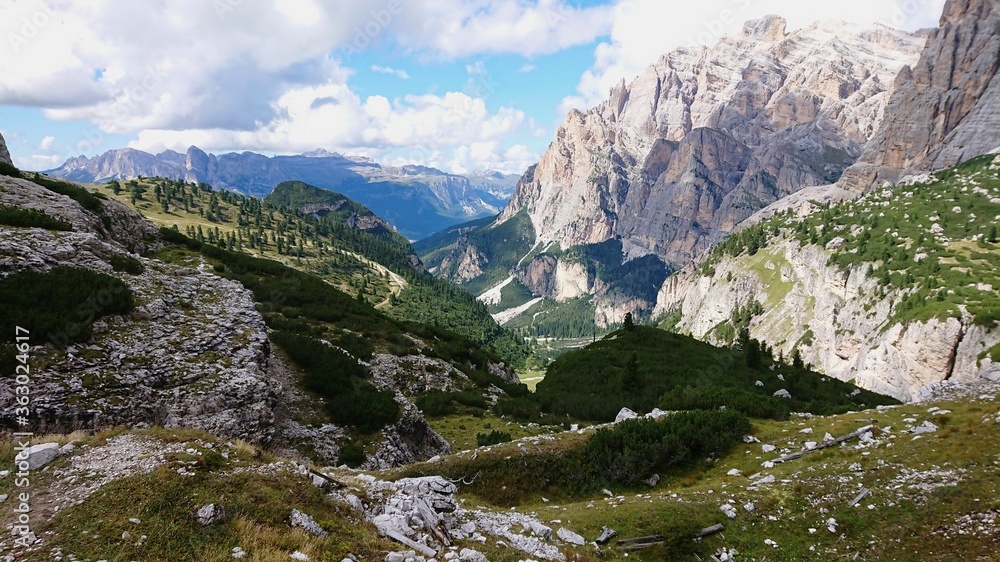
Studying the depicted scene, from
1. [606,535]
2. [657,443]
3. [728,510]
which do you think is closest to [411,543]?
[606,535]

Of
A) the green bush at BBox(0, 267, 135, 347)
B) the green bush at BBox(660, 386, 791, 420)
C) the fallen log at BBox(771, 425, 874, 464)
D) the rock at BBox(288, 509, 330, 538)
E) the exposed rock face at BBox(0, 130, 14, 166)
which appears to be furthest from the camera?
the exposed rock face at BBox(0, 130, 14, 166)

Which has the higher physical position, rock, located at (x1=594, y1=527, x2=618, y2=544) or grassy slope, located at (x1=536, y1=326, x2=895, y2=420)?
rock, located at (x1=594, y1=527, x2=618, y2=544)

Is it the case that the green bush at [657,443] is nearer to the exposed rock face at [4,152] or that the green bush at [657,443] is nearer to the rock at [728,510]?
the rock at [728,510]

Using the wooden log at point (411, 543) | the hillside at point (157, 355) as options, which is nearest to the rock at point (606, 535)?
the wooden log at point (411, 543)

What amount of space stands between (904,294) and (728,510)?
15247 cm

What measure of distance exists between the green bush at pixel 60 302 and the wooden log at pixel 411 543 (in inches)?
652

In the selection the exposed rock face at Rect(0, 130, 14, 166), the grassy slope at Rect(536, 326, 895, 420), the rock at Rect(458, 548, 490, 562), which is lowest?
the grassy slope at Rect(536, 326, 895, 420)

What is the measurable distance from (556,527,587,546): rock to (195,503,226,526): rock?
10420mm

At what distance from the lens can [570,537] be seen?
49.3ft

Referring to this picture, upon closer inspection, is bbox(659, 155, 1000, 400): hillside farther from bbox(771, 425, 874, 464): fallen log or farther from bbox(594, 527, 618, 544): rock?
bbox(594, 527, 618, 544): rock

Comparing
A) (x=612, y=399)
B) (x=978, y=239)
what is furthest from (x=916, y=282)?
(x=612, y=399)

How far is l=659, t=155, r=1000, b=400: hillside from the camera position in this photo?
326 feet

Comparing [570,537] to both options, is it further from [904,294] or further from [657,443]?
[904,294]

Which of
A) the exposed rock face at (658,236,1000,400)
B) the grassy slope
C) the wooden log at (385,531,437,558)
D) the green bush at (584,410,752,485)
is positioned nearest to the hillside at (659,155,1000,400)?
the exposed rock face at (658,236,1000,400)
